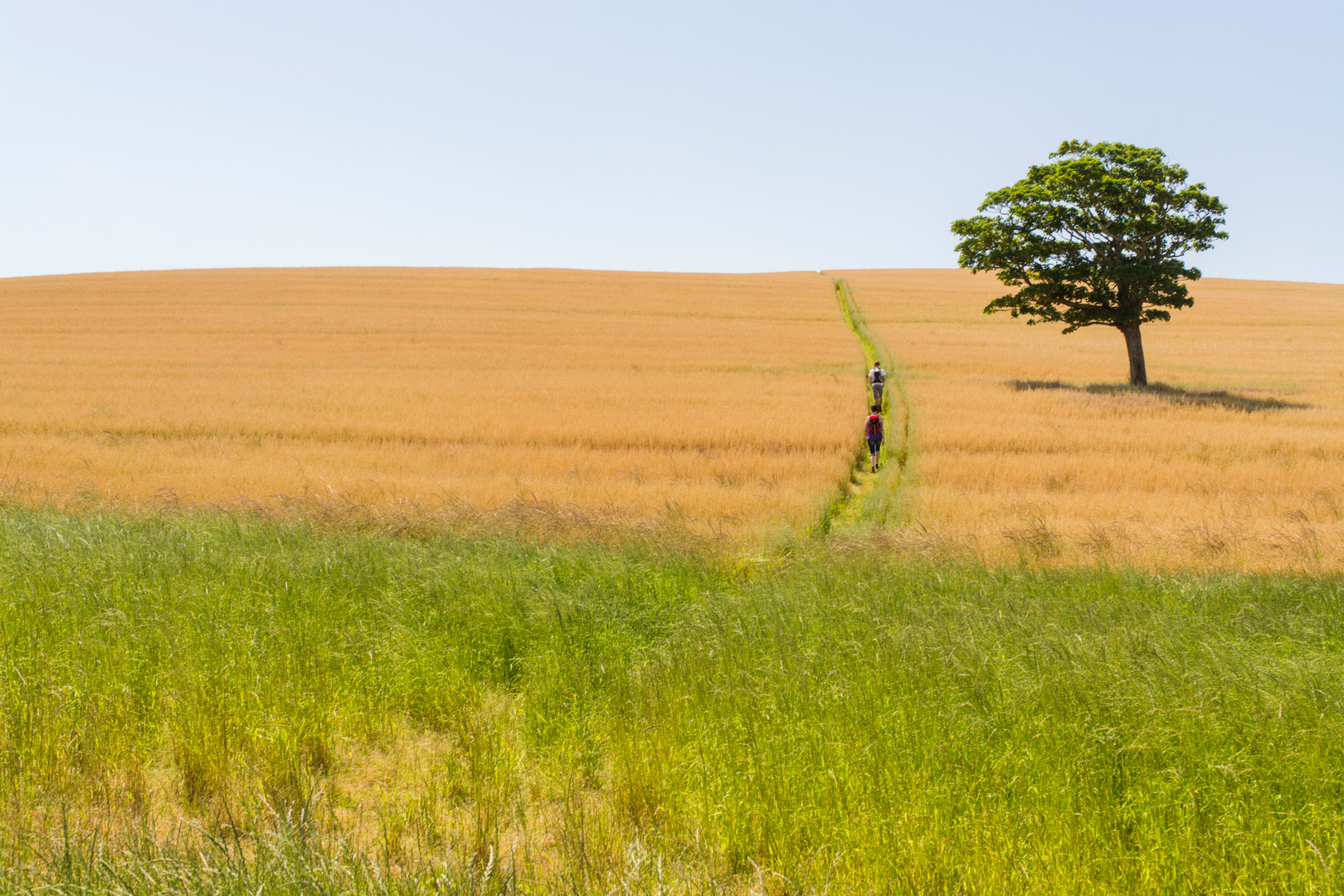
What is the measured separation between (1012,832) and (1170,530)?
7825mm

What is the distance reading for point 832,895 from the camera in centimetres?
289

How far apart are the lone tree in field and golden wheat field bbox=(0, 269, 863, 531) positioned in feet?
20.3

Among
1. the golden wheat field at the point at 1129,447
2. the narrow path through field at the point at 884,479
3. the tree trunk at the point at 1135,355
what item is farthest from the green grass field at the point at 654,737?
the tree trunk at the point at 1135,355

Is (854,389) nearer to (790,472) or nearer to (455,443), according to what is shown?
(790,472)

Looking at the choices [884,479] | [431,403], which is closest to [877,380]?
[884,479]

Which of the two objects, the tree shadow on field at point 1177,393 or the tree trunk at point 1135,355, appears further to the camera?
the tree trunk at point 1135,355

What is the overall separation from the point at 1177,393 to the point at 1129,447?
8666 millimetres

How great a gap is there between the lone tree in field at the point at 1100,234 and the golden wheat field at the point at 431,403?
6.19 metres

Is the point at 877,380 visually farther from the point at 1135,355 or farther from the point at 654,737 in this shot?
the point at 654,737

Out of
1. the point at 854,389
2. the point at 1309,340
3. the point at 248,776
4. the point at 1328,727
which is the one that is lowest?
the point at 248,776

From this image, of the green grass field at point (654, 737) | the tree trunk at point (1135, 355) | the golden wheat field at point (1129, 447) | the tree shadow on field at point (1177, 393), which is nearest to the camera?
the green grass field at point (654, 737)

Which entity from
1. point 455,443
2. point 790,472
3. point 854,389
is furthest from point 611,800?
point 854,389

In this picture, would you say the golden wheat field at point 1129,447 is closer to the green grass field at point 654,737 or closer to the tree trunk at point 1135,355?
the tree trunk at point 1135,355

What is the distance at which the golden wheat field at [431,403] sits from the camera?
1198 cm
